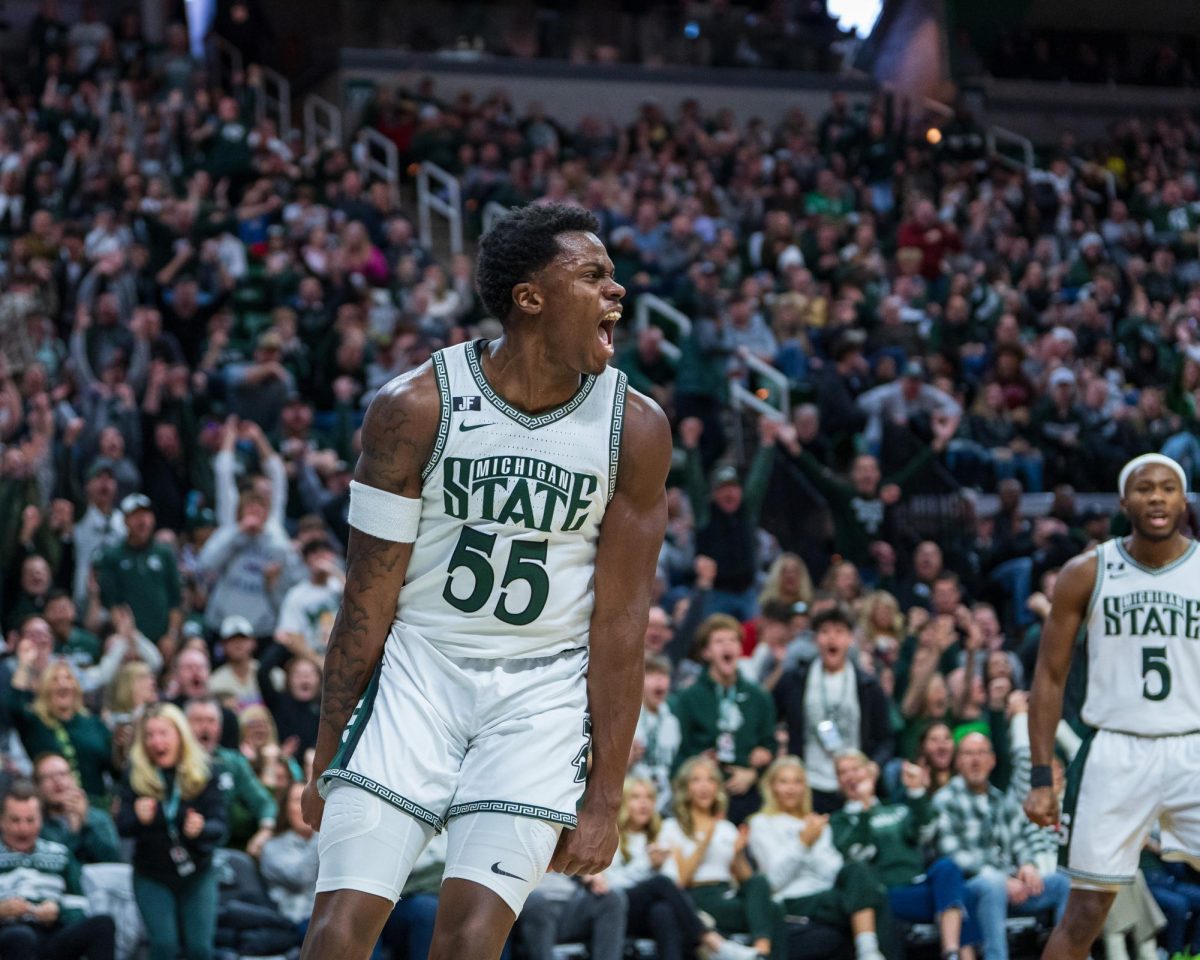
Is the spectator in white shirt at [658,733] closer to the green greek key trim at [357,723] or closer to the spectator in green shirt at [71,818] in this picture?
the spectator in green shirt at [71,818]

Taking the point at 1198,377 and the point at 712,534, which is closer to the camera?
the point at 712,534

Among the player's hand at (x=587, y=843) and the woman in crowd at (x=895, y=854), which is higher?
the player's hand at (x=587, y=843)

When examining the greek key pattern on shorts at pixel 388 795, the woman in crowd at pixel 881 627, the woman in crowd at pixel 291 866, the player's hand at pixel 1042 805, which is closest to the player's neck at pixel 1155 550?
the player's hand at pixel 1042 805

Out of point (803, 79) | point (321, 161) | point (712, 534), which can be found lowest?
point (712, 534)

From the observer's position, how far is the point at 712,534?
1309 cm

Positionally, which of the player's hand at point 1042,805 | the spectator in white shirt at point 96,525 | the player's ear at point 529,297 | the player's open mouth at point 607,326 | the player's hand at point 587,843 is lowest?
the player's hand at point 1042,805

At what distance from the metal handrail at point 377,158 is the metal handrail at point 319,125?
438 millimetres

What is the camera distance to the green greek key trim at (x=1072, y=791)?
721 cm

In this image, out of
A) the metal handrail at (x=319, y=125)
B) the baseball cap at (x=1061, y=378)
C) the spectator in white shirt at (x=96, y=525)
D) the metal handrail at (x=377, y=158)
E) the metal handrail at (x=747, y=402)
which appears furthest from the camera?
the metal handrail at (x=319, y=125)

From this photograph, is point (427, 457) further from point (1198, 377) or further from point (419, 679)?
point (1198, 377)

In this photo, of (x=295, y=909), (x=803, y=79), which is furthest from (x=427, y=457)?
(x=803, y=79)

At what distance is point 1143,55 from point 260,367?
744 inches

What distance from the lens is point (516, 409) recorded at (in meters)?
4.64

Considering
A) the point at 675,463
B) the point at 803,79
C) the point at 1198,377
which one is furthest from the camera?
the point at 803,79
